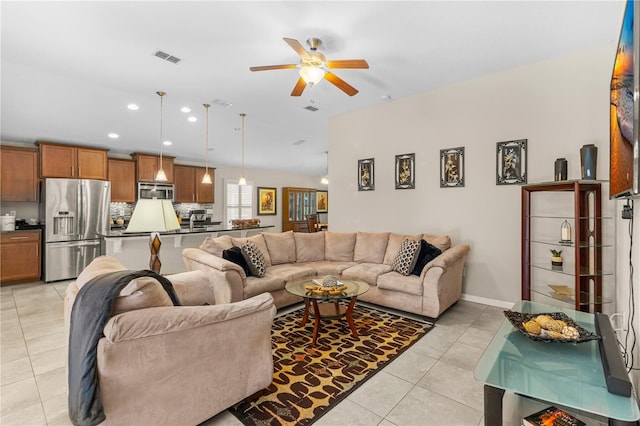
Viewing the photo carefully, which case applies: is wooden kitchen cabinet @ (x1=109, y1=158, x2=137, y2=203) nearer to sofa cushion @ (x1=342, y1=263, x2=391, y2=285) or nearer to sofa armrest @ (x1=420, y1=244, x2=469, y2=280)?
sofa cushion @ (x1=342, y1=263, x2=391, y2=285)

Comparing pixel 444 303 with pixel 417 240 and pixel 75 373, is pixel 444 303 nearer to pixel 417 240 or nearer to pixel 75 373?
pixel 417 240

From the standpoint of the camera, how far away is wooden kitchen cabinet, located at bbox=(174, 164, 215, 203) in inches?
299

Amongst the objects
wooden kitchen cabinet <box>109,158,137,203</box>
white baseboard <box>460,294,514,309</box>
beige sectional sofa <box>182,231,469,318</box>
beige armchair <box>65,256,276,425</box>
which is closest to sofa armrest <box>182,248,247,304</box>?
beige sectional sofa <box>182,231,469,318</box>

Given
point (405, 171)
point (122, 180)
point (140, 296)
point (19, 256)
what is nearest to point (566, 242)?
point (405, 171)

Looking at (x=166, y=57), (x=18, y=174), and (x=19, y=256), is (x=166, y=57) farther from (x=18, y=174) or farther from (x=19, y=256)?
(x=19, y=256)

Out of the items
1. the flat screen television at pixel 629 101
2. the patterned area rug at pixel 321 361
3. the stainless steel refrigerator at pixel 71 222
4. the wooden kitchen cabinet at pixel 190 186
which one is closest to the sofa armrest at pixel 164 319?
the patterned area rug at pixel 321 361

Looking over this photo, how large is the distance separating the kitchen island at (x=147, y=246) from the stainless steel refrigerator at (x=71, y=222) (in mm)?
628

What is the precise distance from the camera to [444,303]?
3.43 m

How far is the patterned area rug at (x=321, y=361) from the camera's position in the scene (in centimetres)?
191

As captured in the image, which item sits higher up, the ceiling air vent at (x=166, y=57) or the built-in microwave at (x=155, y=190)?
the ceiling air vent at (x=166, y=57)

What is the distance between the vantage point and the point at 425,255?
370cm

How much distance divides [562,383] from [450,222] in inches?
121

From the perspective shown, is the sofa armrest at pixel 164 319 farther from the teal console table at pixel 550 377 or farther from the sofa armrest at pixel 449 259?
the sofa armrest at pixel 449 259

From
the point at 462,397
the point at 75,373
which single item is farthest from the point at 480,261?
the point at 75,373
